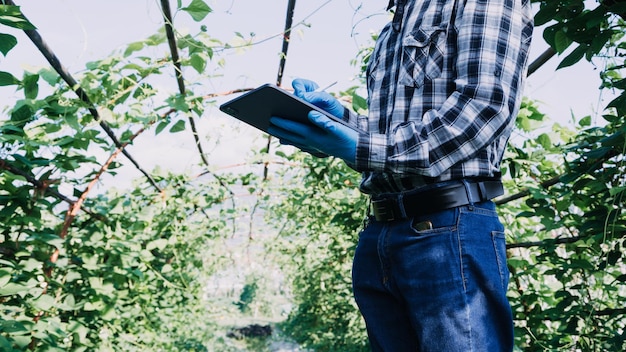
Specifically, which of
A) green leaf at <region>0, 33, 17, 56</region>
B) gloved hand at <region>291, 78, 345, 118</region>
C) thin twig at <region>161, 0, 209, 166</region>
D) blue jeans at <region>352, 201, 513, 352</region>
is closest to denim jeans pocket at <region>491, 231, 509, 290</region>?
blue jeans at <region>352, 201, 513, 352</region>

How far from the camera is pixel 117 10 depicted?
6.31 feet

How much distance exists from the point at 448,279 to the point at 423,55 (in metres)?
0.36

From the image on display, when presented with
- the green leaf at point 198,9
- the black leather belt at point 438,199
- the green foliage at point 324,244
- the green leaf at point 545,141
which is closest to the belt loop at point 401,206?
the black leather belt at point 438,199

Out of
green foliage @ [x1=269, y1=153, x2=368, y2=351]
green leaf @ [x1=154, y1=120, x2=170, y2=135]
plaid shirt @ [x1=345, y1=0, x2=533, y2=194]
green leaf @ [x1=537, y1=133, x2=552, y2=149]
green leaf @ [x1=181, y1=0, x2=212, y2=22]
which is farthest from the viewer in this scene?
green foliage @ [x1=269, y1=153, x2=368, y2=351]

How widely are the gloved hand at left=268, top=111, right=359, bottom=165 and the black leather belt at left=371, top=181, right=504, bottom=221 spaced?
137mm

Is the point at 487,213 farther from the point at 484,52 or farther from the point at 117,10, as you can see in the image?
the point at 117,10

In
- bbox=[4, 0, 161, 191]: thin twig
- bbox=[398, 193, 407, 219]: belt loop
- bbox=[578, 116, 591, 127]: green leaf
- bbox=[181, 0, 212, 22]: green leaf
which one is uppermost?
bbox=[181, 0, 212, 22]: green leaf

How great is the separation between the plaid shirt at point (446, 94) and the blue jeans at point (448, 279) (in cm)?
8

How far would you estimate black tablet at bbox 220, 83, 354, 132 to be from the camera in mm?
842

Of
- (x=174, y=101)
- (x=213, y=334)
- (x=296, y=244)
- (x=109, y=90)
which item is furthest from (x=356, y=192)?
(x=213, y=334)

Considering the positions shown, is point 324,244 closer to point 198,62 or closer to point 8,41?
point 198,62

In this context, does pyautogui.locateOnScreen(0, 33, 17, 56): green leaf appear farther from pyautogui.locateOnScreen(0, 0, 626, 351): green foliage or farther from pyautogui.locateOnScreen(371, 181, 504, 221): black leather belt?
pyautogui.locateOnScreen(371, 181, 504, 221): black leather belt

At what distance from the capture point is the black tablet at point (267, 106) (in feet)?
2.76

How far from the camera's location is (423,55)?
94 centimetres
